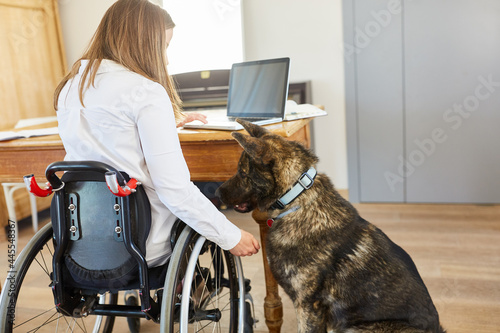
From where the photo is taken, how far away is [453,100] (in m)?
3.36

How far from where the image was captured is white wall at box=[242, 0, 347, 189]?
3.58m

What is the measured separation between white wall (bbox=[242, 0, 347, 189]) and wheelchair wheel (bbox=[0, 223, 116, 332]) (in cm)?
227

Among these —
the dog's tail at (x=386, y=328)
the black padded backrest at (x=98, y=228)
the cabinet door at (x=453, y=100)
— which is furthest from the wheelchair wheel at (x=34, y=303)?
the cabinet door at (x=453, y=100)

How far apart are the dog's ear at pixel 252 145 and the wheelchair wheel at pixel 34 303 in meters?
0.64

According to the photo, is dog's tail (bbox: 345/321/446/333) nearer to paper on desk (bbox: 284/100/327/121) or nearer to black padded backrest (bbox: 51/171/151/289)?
black padded backrest (bbox: 51/171/151/289)

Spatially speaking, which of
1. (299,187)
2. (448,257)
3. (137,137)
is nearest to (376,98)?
(448,257)

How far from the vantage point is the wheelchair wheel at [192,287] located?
1.20 metres

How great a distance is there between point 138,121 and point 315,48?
106 inches

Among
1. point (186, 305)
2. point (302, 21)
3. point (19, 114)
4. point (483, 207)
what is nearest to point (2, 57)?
point (19, 114)

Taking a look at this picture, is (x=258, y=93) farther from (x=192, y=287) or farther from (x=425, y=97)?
(x=425, y=97)

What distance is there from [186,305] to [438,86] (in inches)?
111

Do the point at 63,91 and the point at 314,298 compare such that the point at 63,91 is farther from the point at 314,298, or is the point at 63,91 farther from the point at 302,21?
the point at 302,21

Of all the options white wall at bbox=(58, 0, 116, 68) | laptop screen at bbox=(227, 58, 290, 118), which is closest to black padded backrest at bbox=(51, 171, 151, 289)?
laptop screen at bbox=(227, 58, 290, 118)

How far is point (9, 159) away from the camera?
1.90 meters
